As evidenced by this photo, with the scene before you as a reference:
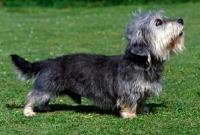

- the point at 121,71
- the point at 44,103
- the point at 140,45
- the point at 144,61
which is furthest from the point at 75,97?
the point at 140,45

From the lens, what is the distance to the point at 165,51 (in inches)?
312

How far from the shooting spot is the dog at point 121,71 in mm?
7883

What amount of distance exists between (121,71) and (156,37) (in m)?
0.75

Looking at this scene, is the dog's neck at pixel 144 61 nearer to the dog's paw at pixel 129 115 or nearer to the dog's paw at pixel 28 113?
the dog's paw at pixel 129 115

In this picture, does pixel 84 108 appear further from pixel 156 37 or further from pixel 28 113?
pixel 156 37

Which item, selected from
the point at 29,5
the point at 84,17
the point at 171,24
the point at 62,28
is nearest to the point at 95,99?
the point at 171,24

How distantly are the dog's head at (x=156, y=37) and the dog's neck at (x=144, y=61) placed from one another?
8 cm

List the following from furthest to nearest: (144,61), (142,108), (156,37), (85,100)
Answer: (85,100) < (142,108) < (144,61) < (156,37)

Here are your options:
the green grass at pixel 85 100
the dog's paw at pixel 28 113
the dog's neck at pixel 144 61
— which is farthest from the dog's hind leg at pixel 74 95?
the dog's neck at pixel 144 61

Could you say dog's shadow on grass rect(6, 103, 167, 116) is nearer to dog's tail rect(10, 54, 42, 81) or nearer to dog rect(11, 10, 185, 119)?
dog rect(11, 10, 185, 119)

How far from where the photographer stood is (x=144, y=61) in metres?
7.98

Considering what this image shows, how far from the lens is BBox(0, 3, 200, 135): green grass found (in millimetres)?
7543

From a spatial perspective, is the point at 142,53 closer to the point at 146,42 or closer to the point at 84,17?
the point at 146,42

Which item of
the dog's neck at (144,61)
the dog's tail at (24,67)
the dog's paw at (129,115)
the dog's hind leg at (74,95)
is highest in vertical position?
the dog's neck at (144,61)
